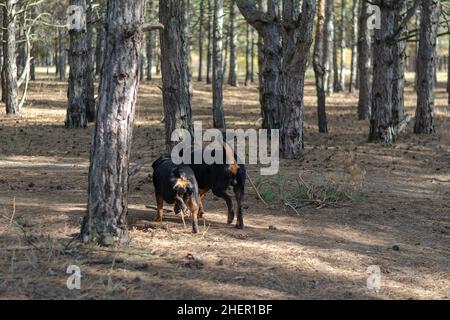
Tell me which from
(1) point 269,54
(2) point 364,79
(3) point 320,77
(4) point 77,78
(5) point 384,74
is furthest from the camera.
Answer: (2) point 364,79

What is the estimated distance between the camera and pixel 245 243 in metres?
7.39

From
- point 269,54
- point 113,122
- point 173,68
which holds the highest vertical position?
point 269,54

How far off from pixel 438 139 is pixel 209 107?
13.3 metres

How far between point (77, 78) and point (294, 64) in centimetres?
896

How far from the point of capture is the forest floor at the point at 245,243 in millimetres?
5797

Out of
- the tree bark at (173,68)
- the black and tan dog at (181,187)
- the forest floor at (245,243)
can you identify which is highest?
the tree bark at (173,68)

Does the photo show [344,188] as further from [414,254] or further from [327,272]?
[327,272]

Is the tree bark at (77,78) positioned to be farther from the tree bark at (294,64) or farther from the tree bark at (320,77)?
the tree bark at (294,64)

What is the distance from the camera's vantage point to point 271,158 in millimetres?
14539

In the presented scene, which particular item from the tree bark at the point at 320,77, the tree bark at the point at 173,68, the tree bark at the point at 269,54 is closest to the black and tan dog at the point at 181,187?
the tree bark at the point at 173,68

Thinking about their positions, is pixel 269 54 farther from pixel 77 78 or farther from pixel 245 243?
pixel 245 243

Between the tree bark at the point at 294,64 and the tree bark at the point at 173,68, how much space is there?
12.8ft

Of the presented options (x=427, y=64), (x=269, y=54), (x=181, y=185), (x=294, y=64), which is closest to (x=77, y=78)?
(x=269, y=54)

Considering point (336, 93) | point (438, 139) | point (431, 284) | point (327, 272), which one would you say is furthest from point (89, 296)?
point (336, 93)
